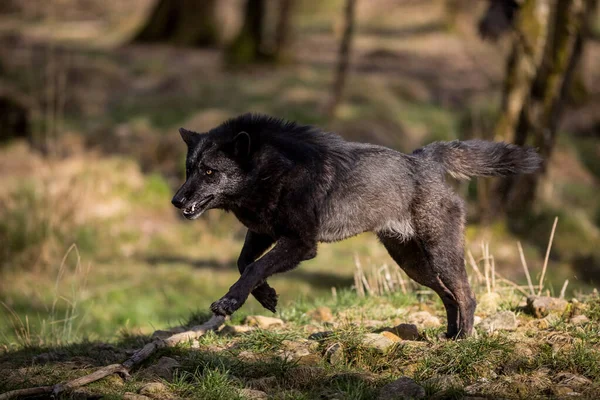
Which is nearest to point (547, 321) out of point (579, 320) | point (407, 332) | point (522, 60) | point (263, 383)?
point (579, 320)

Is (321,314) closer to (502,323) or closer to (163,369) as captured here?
(502,323)

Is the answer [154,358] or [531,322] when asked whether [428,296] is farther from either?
[154,358]

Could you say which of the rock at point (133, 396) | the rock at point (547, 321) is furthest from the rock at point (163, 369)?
the rock at point (547, 321)

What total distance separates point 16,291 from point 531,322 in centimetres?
919

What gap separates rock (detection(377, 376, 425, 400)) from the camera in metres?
5.40

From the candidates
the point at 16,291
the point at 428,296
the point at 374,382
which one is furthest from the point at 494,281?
the point at 16,291

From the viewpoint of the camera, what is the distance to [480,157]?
7.30m

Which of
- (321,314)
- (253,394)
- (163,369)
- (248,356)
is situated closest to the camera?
(253,394)

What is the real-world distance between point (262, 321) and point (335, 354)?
5.29 feet

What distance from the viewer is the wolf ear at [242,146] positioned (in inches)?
255

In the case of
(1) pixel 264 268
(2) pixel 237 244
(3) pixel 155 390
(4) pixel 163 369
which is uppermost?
(1) pixel 264 268

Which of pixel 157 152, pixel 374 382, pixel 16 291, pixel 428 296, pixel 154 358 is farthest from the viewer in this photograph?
pixel 157 152

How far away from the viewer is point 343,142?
7.06 metres

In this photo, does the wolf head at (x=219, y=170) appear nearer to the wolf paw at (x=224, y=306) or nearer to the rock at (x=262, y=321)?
the wolf paw at (x=224, y=306)
